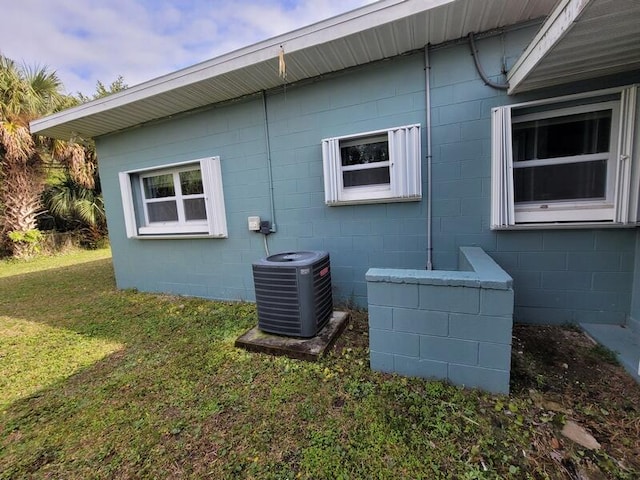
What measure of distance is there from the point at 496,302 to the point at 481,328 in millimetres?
193

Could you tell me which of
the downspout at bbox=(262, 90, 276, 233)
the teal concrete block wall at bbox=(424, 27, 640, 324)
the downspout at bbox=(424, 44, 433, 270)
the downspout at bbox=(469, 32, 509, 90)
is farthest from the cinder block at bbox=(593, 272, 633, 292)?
the downspout at bbox=(262, 90, 276, 233)

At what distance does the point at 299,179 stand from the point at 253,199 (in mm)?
719

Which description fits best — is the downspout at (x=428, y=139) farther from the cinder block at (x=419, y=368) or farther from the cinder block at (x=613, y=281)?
the cinder block at (x=613, y=281)

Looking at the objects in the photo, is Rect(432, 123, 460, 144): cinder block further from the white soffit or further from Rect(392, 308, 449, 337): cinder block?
Rect(392, 308, 449, 337): cinder block

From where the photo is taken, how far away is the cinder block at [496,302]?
5.28ft

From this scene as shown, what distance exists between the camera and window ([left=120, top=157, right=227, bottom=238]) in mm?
3678

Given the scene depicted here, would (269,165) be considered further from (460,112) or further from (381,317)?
(381,317)

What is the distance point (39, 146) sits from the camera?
23.6 feet

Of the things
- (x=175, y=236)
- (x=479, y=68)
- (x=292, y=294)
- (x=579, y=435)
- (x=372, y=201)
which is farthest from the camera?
(x=175, y=236)

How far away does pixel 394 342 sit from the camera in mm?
1942

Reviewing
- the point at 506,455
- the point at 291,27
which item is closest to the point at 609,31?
the point at 291,27

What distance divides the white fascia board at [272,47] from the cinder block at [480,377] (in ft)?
8.77

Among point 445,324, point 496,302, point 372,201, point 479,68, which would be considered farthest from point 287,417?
point 479,68

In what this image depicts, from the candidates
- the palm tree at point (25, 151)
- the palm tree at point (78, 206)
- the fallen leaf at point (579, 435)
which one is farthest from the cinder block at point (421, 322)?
the palm tree at point (78, 206)
